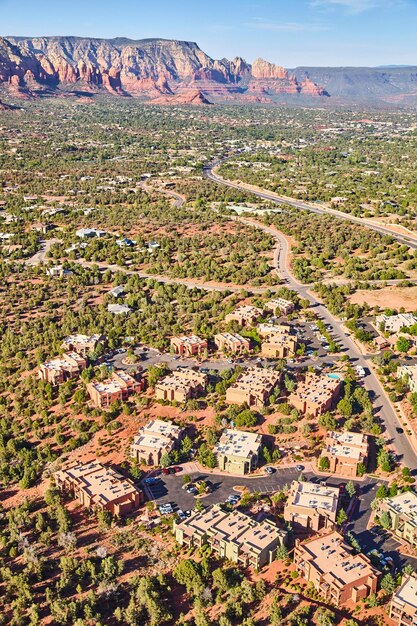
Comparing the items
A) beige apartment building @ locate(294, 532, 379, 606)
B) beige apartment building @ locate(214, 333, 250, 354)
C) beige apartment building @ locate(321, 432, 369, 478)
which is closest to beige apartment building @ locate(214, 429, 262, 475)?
beige apartment building @ locate(321, 432, 369, 478)

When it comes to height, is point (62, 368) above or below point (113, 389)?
above

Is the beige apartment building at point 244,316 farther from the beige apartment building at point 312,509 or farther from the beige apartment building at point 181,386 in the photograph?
the beige apartment building at point 312,509

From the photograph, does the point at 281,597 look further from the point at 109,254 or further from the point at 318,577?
the point at 109,254

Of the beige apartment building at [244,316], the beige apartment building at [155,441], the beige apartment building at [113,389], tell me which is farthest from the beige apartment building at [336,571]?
the beige apartment building at [244,316]

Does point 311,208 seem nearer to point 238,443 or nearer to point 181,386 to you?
point 181,386

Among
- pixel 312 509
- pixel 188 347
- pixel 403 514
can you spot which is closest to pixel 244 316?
pixel 188 347
